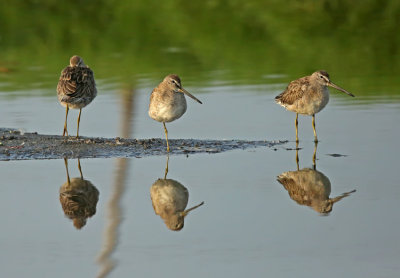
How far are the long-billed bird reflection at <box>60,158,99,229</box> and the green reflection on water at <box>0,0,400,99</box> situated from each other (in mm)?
6907

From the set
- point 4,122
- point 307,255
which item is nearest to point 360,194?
point 307,255

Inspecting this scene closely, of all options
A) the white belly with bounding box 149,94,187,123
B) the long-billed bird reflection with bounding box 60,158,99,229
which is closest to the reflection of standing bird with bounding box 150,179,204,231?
the long-billed bird reflection with bounding box 60,158,99,229

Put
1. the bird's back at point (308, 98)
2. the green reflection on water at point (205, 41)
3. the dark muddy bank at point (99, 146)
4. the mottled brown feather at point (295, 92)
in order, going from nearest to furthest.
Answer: the dark muddy bank at point (99, 146) → the bird's back at point (308, 98) → the mottled brown feather at point (295, 92) → the green reflection on water at point (205, 41)

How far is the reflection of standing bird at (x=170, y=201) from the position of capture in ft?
28.4

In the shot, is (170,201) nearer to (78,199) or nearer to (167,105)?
(78,199)

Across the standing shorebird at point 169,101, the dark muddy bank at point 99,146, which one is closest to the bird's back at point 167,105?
the standing shorebird at point 169,101

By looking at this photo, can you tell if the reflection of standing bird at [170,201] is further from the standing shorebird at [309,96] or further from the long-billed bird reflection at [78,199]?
the standing shorebird at [309,96]

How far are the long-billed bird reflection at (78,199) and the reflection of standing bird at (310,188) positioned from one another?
6.67 feet

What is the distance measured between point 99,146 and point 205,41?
947cm

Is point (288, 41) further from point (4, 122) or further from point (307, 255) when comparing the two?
point (307, 255)

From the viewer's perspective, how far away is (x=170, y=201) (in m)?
9.33

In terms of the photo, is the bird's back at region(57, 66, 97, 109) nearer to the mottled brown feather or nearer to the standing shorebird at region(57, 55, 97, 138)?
the standing shorebird at region(57, 55, 97, 138)

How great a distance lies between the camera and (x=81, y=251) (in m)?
7.72

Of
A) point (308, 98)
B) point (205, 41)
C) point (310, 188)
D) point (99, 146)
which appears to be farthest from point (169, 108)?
point (205, 41)
